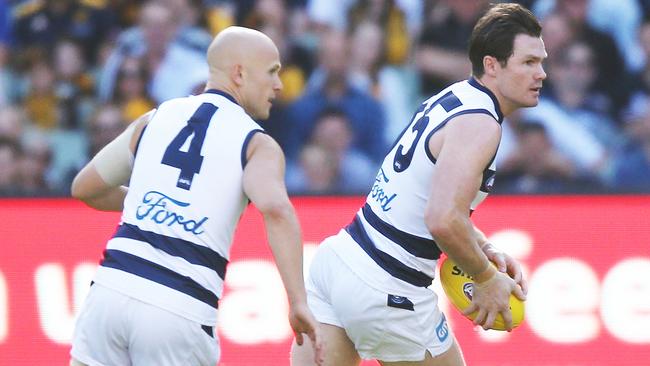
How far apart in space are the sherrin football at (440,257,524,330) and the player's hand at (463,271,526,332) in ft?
0.16

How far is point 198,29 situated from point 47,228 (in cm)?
293

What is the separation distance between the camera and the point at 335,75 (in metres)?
9.70

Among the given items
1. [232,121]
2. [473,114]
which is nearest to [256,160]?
[232,121]

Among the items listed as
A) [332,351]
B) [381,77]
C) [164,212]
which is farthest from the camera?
[381,77]

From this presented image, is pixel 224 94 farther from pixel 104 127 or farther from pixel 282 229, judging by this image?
pixel 104 127

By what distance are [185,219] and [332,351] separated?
109 centimetres

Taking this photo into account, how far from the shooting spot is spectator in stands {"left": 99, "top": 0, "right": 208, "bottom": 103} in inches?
385

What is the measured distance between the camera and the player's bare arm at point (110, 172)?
15.8 feet

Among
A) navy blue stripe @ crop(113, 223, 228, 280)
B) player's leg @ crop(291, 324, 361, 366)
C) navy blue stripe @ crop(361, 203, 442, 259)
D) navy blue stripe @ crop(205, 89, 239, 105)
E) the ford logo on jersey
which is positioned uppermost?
navy blue stripe @ crop(205, 89, 239, 105)

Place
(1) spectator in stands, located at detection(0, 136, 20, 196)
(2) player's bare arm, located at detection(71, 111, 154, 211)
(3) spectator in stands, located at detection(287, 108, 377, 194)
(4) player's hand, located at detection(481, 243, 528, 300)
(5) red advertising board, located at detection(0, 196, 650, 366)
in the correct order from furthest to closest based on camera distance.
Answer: (3) spectator in stands, located at detection(287, 108, 377, 194)
(1) spectator in stands, located at detection(0, 136, 20, 196)
(5) red advertising board, located at detection(0, 196, 650, 366)
(4) player's hand, located at detection(481, 243, 528, 300)
(2) player's bare arm, located at detection(71, 111, 154, 211)

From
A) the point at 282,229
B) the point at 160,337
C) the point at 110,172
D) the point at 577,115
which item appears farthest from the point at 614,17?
the point at 160,337

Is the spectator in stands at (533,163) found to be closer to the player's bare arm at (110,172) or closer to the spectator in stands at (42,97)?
the spectator in stands at (42,97)

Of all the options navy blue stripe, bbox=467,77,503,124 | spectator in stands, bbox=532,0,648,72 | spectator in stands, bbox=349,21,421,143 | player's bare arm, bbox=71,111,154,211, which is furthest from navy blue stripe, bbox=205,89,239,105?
spectator in stands, bbox=532,0,648,72

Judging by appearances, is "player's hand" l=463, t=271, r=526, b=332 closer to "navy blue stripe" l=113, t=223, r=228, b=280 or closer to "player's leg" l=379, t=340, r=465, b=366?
"player's leg" l=379, t=340, r=465, b=366
